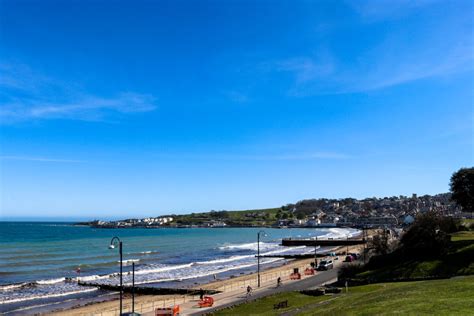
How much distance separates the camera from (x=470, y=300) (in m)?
18.1

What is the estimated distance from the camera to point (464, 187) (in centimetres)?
5250

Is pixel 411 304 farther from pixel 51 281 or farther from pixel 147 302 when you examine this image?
pixel 51 281

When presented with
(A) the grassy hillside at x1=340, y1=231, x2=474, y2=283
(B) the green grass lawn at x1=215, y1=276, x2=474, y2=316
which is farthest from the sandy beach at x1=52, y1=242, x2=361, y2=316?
(B) the green grass lawn at x1=215, y1=276, x2=474, y2=316

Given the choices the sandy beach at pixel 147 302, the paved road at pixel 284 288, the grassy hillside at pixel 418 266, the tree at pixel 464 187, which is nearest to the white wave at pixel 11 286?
the sandy beach at pixel 147 302

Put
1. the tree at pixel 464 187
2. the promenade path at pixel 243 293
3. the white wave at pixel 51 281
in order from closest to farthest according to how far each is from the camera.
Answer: the promenade path at pixel 243 293 < the tree at pixel 464 187 < the white wave at pixel 51 281

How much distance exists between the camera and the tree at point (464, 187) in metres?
51.8

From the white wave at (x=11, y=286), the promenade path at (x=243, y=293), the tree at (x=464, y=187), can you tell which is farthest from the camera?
the tree at (x=464, y=187)

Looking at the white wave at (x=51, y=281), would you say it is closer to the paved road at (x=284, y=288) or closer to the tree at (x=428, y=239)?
the paved road at (x=284, y=288)

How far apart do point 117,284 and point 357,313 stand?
40.6 meters

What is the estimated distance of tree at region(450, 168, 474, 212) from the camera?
51.8 metres

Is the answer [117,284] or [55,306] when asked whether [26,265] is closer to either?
[117,284]

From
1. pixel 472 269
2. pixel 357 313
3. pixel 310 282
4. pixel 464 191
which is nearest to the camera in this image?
pixel 357 313

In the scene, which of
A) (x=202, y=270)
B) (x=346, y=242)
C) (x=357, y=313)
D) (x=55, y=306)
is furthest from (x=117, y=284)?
(x=346, y=242)

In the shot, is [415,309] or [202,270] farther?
[202,270]
